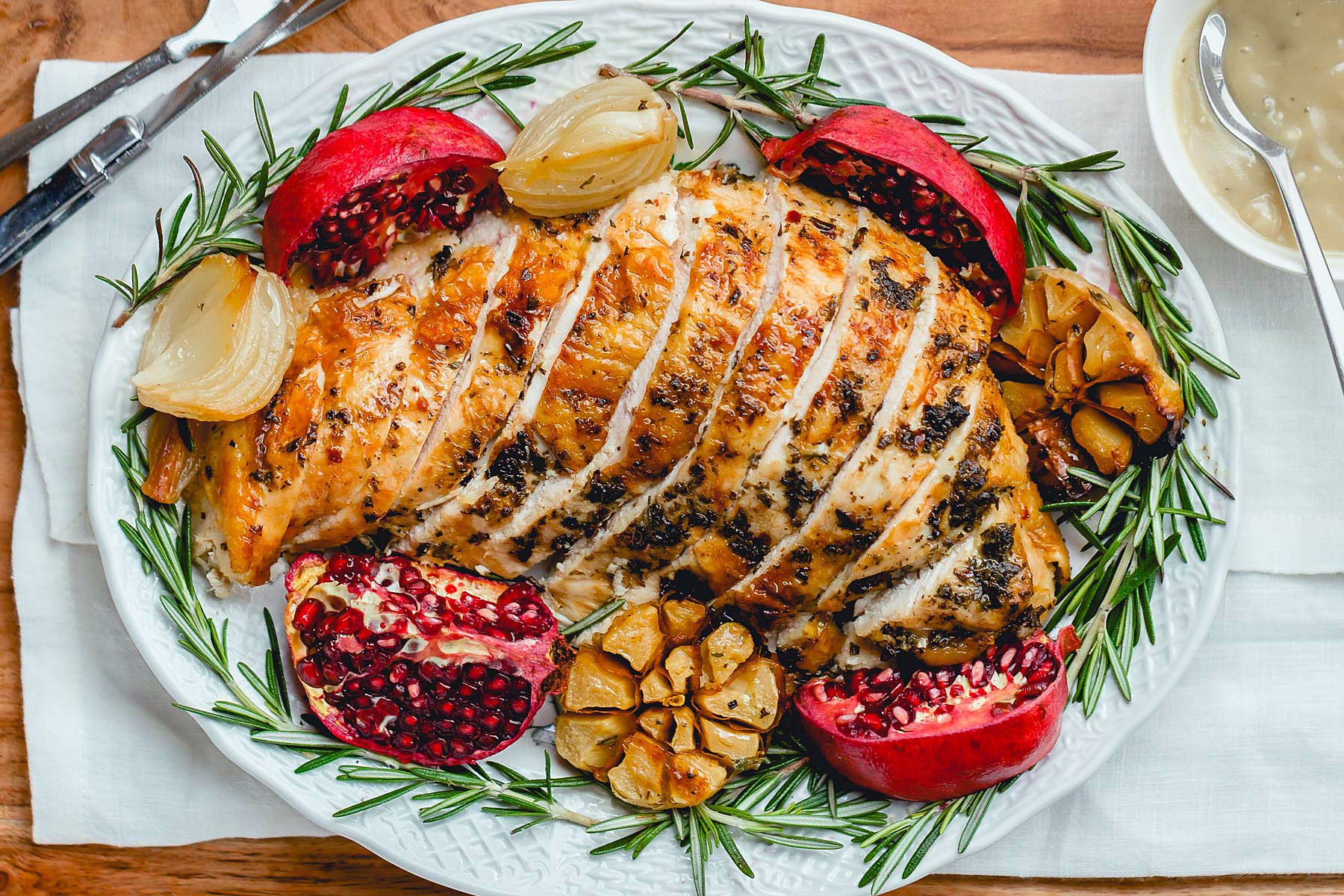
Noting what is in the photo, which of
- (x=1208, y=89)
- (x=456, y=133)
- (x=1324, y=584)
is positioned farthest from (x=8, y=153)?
(x=1324, y=584)

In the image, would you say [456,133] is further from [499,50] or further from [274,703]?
[274,703]

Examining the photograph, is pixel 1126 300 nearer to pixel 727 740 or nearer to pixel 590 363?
pixel 590 363

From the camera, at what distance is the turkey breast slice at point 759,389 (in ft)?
7.93

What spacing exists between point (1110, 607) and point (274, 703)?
2.39 meters

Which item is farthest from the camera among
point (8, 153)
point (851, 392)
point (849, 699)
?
point (8, 153)

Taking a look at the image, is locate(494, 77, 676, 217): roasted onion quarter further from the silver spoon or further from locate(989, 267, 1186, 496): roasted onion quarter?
the silver spoon

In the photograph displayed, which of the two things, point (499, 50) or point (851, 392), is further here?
point (499, 50)

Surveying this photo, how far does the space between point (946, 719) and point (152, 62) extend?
2.96 metres

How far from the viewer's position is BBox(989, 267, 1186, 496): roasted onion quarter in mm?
2617

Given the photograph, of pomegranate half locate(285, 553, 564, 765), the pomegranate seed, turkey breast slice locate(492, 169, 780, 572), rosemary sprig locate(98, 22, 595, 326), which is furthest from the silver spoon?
the pomegranate seed

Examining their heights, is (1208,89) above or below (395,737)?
above

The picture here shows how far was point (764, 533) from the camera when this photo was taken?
8.34 ft

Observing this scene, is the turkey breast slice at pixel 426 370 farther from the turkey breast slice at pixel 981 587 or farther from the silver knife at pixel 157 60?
the turkey breast slice at pixel 981 587

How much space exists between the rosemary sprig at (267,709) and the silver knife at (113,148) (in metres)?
0.74
